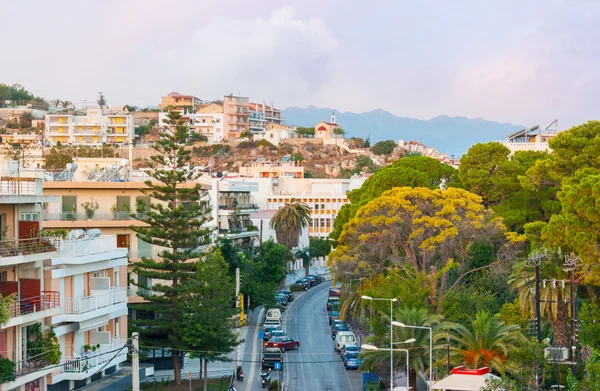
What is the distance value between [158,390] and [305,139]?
388 ft

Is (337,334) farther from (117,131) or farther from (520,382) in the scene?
(117,131)

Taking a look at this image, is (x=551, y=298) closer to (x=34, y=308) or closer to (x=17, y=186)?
(x=34, y=308)

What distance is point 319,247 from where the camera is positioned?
8712cm

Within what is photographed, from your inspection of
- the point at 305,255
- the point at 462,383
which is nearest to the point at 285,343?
the point at 462,383

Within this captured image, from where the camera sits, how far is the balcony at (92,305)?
1160 inches

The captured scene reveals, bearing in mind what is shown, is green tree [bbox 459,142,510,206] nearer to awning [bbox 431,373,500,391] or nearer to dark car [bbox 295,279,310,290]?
dark car [bbox 295,279,310,290]

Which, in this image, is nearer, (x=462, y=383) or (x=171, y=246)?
(x=462, y=383)

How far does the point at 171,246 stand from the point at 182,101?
13113cm

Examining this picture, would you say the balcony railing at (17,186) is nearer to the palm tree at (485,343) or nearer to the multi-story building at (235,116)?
the palm tree at (485,343)

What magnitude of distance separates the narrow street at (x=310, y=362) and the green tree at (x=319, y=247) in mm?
27271

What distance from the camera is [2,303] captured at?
928 inches

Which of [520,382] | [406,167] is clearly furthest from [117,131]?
[520,382]

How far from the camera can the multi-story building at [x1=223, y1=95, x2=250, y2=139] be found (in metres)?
154

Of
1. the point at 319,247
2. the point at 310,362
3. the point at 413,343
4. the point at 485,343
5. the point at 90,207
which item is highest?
the point at 90,207
